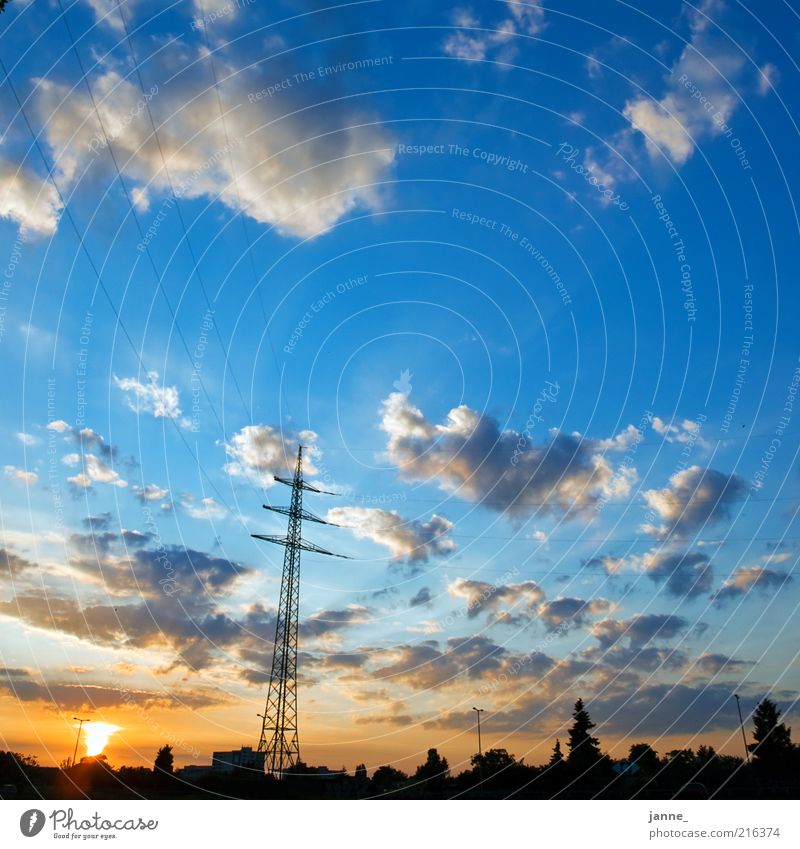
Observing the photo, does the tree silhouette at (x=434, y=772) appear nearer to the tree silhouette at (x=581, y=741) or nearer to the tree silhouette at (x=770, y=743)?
the tree silhouette at (x=581, y=741)

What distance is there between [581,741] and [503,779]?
34363 mm

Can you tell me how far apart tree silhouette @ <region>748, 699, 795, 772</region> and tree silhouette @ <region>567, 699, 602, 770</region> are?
25.2 metres

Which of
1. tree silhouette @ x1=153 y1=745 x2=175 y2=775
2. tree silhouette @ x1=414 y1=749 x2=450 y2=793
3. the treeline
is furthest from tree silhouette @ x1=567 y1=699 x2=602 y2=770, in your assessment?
tree silhouette @ x1=153 y1=745 x2=175 y2=775

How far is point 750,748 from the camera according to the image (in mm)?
118688

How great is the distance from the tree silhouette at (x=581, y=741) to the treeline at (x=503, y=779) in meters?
0.18

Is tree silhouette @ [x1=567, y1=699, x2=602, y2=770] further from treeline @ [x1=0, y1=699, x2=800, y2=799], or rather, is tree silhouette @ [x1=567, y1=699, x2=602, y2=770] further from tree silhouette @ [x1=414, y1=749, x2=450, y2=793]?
tree silhouette @ [x1=414, y1=749, x2=450, y2=793]

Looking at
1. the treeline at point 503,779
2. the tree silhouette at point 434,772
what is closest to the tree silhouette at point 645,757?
the treeline at point 503,779

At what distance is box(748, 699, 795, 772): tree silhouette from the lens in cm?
9994

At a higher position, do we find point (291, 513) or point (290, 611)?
point (291, 513)
